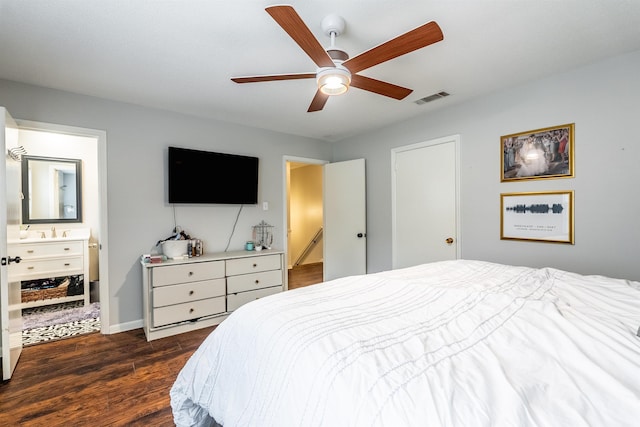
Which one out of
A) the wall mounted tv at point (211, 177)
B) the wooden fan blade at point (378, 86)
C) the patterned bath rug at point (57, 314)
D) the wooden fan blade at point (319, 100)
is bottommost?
the patterned bath rug at point (57, 314)

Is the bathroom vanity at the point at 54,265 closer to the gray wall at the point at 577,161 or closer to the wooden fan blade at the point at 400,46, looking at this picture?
the wooden fan blade at the point at 400,46

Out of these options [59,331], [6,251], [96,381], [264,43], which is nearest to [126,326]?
[59,331]

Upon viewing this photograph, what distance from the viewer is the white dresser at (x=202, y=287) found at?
2.80m

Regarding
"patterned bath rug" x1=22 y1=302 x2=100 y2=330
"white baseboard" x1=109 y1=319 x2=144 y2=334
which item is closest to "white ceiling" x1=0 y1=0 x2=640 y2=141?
"white baseboard" x1=109 y1=319 x2=144 y2=334

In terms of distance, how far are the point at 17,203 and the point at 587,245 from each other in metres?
4.73

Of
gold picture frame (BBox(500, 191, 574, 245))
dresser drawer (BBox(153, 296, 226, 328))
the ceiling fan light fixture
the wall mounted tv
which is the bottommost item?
dresser drawer (BBox(153, 296, 226, 328))

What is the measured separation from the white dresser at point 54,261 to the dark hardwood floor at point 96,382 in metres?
1.11

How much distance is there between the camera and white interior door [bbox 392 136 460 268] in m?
3.11

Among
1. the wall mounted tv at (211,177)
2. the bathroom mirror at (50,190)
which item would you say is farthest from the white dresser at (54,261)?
the wall mounted tv at (211,177)

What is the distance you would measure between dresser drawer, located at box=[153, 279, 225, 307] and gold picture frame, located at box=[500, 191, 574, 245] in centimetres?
295

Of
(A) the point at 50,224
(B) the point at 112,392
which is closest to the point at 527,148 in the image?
(B) the point at 112,392

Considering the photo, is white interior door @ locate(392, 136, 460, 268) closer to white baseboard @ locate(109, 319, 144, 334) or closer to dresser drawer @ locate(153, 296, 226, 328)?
dresser drawer @ locate(153, 296, 226, 328)

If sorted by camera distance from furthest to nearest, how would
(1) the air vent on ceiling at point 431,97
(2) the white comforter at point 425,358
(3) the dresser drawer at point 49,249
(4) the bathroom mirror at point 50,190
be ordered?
(4) the bathroom mirror at point 50,190 → (3) the dresser drawer at point 49,249 → (1) the air vent on ceiling at point 431,97 → (2) the white comforter at point 425,358

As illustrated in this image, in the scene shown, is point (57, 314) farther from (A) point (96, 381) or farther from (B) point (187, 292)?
(A) point (96, 381)
